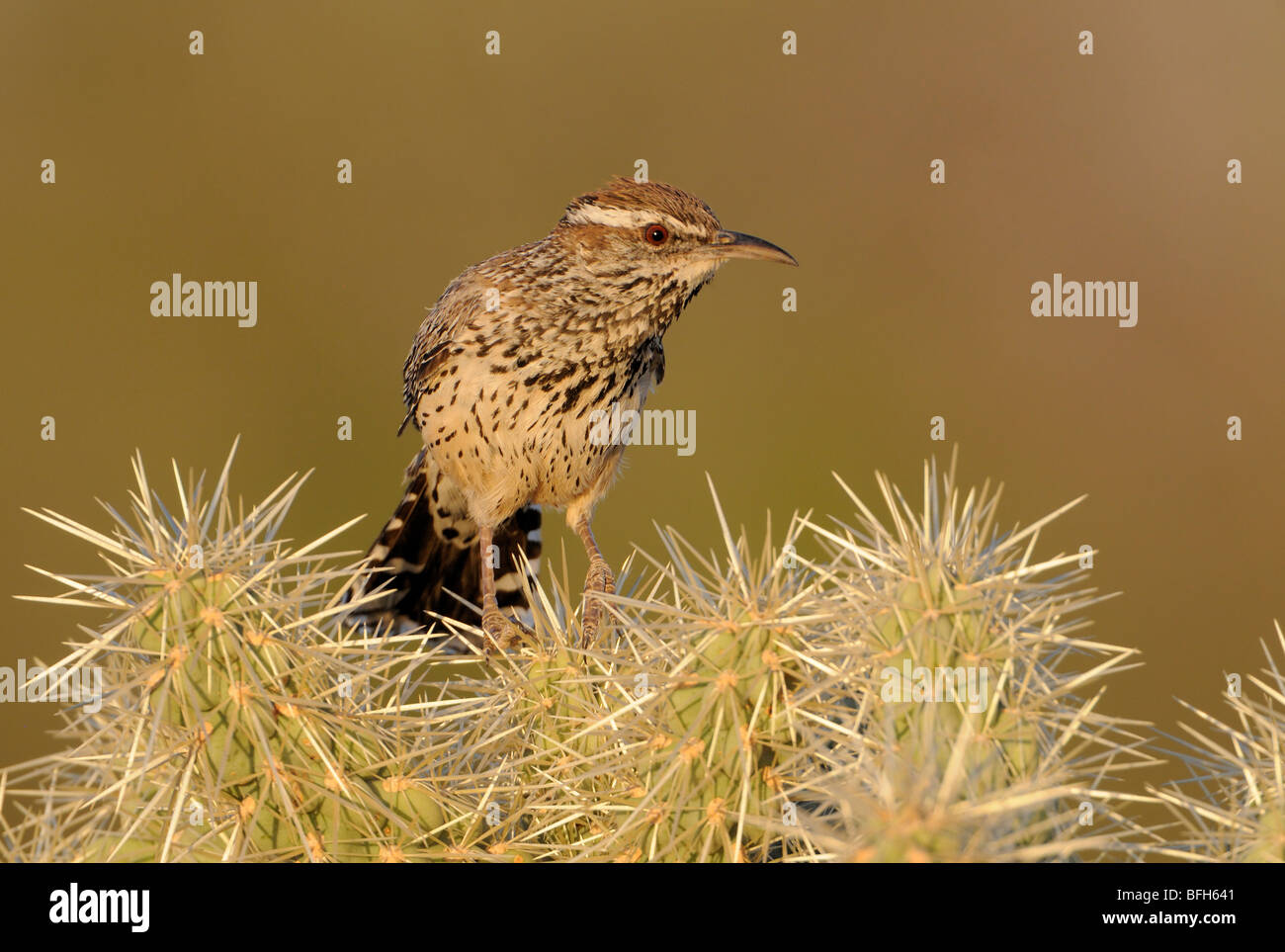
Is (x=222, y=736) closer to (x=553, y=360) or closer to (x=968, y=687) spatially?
(x=968, y=687)

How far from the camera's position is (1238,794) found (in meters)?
2.04

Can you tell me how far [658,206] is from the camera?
3992 mm

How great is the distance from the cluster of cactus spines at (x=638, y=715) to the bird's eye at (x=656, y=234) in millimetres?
1908

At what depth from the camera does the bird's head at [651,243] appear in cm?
399

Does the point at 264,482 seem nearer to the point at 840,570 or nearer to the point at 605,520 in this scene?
the point at 605,520

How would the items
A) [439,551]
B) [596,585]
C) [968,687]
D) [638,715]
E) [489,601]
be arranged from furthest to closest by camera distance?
[439,551] → [489,601] → [596,585] → [638,715] → [968,687]

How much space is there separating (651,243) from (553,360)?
506 millimetres

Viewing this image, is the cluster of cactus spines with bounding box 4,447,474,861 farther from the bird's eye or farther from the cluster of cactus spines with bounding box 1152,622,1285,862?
the bird's eye

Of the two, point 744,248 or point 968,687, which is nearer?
point 968,687
